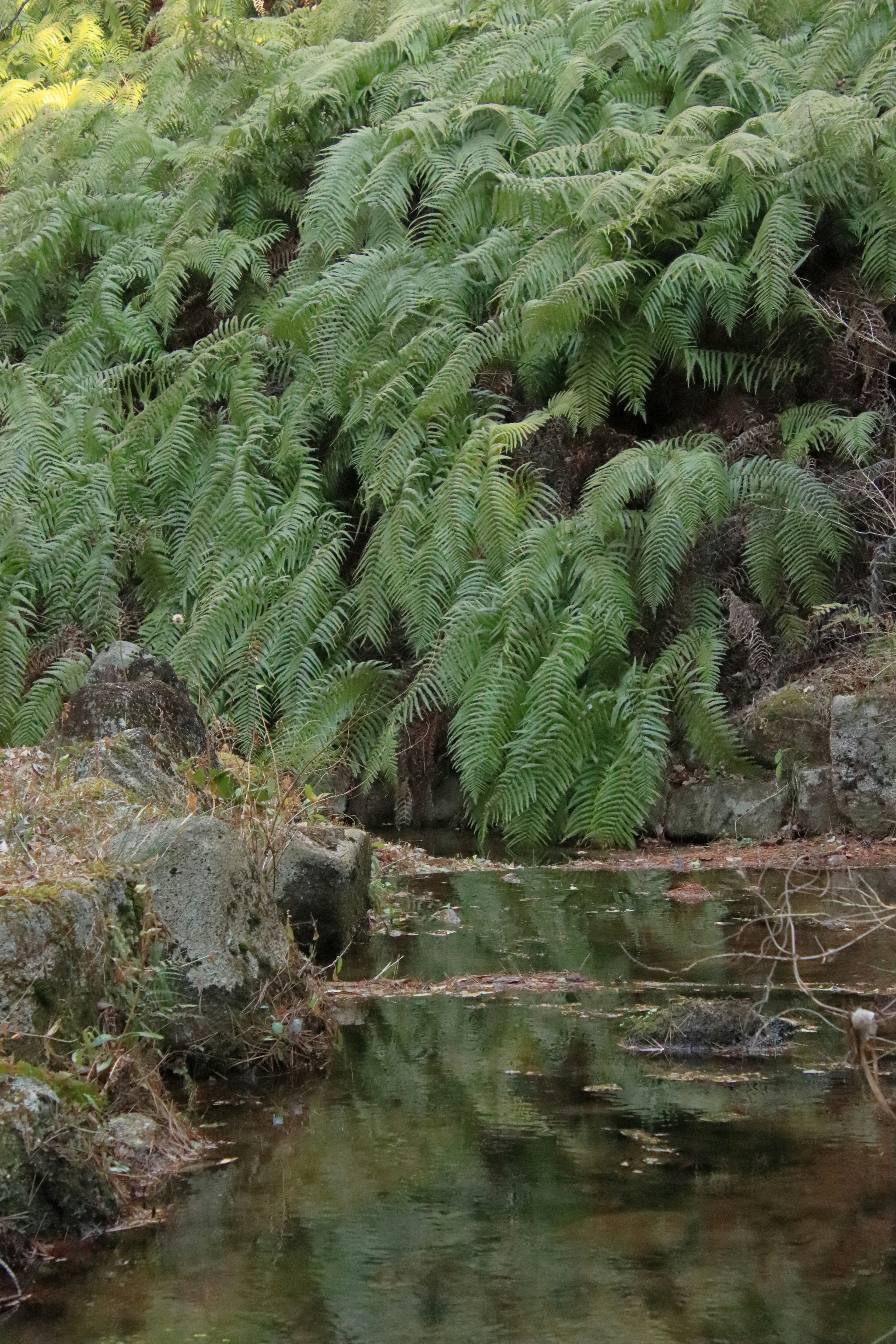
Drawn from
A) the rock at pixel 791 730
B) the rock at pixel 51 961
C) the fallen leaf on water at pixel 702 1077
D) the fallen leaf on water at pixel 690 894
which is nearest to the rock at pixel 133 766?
the rock at pixel 51 961

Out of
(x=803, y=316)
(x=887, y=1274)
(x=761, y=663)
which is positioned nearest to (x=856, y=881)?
(x=761, y=663)

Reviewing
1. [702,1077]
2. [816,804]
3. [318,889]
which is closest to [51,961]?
[702,1077]

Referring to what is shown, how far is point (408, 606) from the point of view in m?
9.08

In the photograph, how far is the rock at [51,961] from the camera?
3410 mm

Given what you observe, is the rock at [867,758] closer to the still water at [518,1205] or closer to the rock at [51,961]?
the still water at [518,1205]

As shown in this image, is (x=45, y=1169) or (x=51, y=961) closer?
(x=45, y=1169)

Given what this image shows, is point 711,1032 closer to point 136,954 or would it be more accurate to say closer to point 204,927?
point 204,927

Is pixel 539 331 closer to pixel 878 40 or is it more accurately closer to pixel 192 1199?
pixel 878 40

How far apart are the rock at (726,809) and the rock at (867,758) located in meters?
0.51

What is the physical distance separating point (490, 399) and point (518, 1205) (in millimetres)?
7383

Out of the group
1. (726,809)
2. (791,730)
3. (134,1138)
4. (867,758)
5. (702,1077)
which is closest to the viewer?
(134,1138)

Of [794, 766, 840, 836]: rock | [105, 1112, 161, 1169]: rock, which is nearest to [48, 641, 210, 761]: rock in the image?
[794, 766, 840, 836]: rock

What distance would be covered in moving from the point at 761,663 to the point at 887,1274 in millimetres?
5824

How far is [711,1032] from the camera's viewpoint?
4.16 meters
